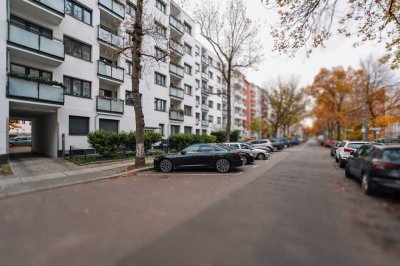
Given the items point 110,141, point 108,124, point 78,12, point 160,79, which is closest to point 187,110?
point 160,79

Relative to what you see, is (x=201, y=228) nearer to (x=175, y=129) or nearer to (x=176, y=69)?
(x=175, y=129)

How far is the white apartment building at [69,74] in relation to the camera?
44.0 ft

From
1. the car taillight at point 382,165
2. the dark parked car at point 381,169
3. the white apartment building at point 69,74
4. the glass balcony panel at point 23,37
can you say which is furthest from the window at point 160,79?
the car taillight at point 382,165

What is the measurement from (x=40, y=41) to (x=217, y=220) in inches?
600

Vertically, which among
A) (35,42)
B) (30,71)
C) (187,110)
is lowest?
(187,110)

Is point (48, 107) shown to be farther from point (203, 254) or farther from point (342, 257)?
point (342, 257)

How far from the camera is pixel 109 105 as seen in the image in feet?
64.4

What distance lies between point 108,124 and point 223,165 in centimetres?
1236

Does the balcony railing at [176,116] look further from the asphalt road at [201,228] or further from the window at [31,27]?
the asphalt road at [201,228]

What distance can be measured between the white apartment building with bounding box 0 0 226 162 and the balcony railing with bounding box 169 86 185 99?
0.57 metres

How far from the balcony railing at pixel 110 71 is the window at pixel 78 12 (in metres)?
3.18

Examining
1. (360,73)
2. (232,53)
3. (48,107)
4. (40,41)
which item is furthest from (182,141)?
(360,73)

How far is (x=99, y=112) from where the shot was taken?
1888cm

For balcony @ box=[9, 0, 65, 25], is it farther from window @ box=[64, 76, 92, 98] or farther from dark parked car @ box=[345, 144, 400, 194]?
dark parked car @ box=[345, 144, 400, 194]
